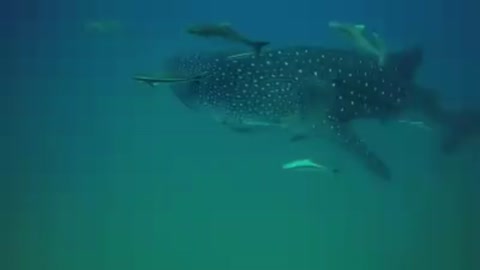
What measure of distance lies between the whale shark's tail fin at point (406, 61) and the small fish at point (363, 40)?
0.24 ft

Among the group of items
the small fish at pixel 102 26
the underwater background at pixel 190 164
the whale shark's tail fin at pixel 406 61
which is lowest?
the underwater background at pixel 190 164

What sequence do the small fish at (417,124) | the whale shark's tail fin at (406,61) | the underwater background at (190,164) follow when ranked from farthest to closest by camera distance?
the underwater background at (190,164)
the small fish at (417,124)
the whale shark's tail fin at (406,61)

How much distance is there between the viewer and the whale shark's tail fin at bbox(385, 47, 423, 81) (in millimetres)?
3367

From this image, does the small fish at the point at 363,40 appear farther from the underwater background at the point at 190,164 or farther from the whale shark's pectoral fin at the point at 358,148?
the underwater background at the point at 190,164

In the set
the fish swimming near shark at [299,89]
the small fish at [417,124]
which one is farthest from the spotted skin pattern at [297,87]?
the small fish at [417,124]

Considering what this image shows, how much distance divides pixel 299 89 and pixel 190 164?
1.05 meters

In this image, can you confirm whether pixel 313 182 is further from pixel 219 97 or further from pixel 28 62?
pixel 28 62

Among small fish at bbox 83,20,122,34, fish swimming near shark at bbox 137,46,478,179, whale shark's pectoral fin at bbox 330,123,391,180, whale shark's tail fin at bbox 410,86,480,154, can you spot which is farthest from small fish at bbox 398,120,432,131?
small fish at bbox 83,20,122,34

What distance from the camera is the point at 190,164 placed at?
4023 mm

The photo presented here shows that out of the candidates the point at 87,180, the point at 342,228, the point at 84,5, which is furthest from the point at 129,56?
the point at 342,228

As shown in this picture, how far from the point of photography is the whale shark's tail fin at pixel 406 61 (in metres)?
3.37

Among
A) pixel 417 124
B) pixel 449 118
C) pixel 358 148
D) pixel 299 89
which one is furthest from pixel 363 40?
pixel 449 118

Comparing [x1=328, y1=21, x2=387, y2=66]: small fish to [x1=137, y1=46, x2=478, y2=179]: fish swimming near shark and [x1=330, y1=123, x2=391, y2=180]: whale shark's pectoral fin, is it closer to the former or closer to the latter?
[x1=137, y1=46, x2=478, y2=179]: fish swimming near shark

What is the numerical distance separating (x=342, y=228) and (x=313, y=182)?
1.02 feet
